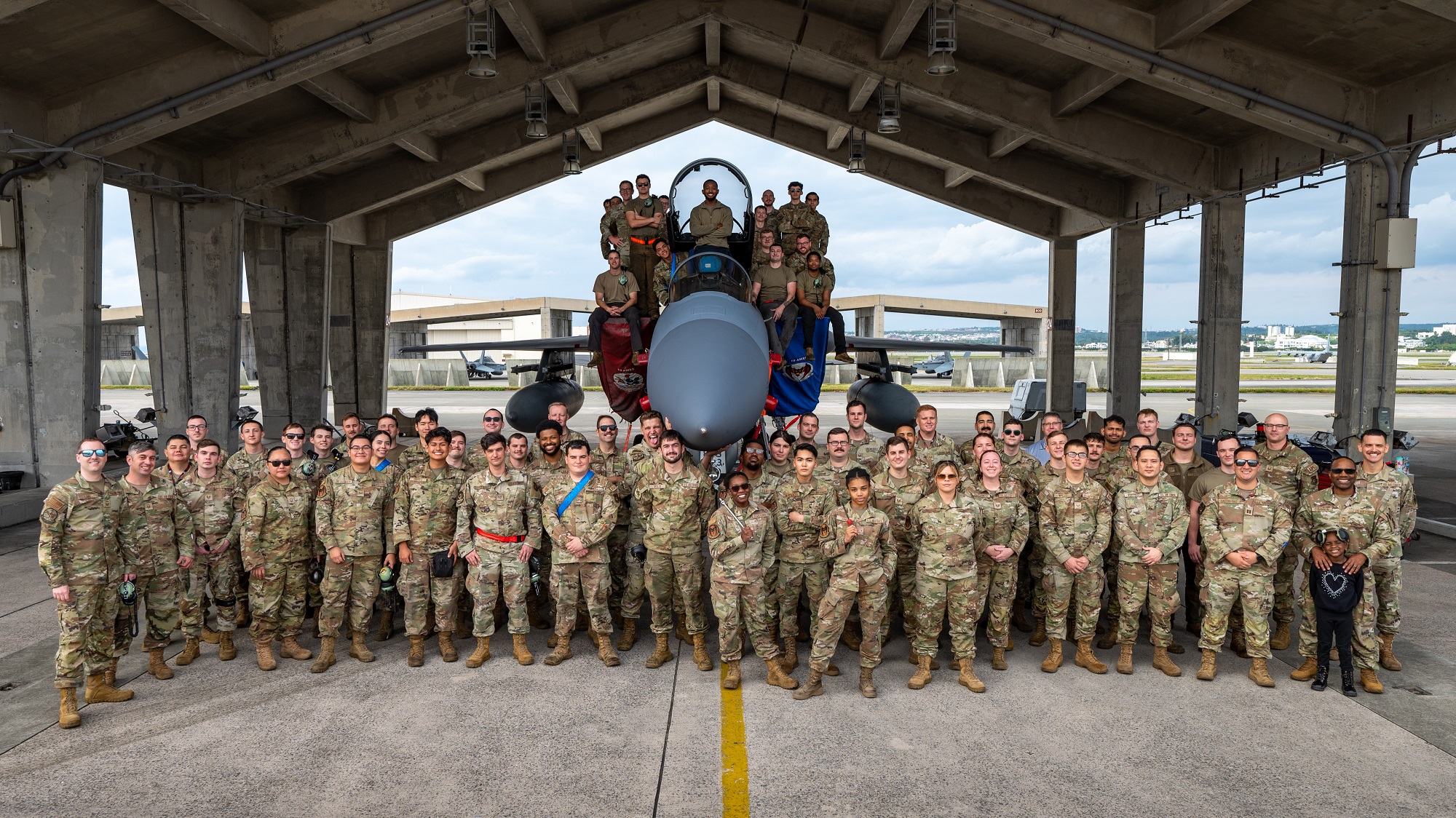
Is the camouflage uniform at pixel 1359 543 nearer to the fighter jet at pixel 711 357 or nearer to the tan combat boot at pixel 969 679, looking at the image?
the tan combat boot at pixel 969 679

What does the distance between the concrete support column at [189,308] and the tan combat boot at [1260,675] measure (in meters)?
13.9

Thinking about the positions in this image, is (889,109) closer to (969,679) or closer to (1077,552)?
(1077,552)

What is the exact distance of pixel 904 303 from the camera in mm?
45469

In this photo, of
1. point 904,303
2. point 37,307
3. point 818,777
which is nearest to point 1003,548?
point 818,777

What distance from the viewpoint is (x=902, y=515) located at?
5.51 m

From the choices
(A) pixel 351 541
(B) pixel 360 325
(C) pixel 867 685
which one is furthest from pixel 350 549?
(B) pixel 360 325

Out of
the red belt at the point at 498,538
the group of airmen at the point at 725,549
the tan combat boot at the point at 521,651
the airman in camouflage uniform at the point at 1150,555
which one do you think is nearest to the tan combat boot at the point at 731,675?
the group of airmen at the point at 725,549

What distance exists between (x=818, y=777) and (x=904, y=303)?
43305 mm

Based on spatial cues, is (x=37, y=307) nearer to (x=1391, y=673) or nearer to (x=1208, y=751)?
(x=1208, y=751)

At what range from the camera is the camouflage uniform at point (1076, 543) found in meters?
5.20

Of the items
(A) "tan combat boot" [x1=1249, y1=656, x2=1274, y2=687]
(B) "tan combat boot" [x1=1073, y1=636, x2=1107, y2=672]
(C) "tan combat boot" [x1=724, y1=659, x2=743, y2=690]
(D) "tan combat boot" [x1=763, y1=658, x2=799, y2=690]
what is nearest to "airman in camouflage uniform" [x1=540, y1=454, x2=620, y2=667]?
(C) "tan combat boot" [x1=724, y1=659, x2=743, y2=690]

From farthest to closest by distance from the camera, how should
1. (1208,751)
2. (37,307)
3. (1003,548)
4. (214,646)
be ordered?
1. (37,307)
2. (214,646)
3. (1003,548)
4. (1208,751)

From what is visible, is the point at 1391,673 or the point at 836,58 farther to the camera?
the point at 836,58

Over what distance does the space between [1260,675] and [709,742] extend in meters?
3.46
